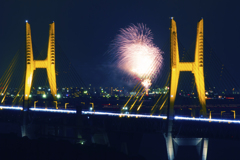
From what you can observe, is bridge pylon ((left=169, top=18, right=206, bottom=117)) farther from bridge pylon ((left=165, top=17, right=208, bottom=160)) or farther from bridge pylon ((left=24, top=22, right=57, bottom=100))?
bridge pylon ((left=24, top=22, right=57, bottom=100))

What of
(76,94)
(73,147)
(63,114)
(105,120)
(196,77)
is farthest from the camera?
(76,94)

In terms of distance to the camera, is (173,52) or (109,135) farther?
(109,135)

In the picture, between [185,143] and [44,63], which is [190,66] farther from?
[44,63]

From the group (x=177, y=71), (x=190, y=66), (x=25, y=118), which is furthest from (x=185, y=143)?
(x=25, y=118)

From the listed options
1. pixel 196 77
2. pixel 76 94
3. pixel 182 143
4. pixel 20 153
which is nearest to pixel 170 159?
pixel 182 143

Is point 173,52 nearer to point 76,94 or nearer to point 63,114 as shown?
point 63,114

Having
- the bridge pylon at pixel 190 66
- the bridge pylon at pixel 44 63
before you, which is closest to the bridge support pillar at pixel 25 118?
the bridge pylon at pixel 44 63

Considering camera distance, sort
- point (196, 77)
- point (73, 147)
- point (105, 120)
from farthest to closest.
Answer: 1. point (105, 120)
2. point (196, 77)
3. point (73, 147)

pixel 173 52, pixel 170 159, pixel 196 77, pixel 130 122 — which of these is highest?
pixel 173 52

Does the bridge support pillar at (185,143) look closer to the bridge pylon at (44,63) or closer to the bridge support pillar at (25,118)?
the bridge pylon at (44,63)
